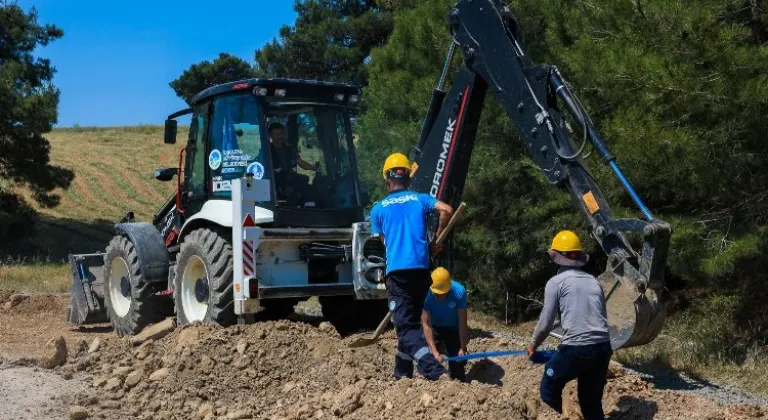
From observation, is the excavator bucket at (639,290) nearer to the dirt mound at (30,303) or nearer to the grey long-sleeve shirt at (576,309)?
the grey long-sleeve shirt at (576,309)

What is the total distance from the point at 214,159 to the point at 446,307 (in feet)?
12.1

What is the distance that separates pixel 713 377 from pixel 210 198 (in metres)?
5.71

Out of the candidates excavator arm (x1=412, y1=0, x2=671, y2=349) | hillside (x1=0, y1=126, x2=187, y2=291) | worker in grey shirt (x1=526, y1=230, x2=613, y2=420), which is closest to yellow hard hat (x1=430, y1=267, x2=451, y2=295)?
excavator arm (x1=412, y1=0, x2=671, y2=349)

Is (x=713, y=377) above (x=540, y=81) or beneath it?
beneath

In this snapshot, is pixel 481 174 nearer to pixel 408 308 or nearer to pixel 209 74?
pixel 408 308

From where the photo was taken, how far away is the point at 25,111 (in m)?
22.9

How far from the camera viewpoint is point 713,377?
887 cm

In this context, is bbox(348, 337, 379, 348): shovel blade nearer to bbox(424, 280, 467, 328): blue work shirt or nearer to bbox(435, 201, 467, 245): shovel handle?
bbox(424, 280, 467, 328): blue work shirt

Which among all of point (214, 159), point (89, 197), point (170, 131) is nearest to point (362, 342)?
point (214, 159)

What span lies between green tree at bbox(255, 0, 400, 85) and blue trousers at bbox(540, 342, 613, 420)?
2105cm

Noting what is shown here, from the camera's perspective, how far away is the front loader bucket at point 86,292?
12092 mm

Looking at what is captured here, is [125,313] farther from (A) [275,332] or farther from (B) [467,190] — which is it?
(B) [467,190]

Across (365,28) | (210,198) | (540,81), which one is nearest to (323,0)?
(365,28)

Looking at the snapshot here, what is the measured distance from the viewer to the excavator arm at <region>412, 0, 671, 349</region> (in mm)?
7051
